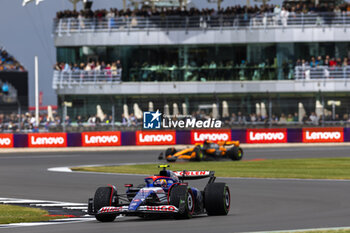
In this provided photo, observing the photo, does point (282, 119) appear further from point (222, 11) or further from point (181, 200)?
point (181, 200)

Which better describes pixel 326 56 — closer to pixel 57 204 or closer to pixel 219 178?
pixel 219 178

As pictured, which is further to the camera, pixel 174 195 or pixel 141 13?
pixel 141 13

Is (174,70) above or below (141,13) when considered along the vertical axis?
below

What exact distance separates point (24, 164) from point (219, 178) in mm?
11978

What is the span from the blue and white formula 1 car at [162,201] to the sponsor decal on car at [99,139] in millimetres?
30610

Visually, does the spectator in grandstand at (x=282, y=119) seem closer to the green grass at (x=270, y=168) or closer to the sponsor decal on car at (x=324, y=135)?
the sponsor decal on car at (x=324, y=135)

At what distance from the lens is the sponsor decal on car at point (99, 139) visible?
148ft

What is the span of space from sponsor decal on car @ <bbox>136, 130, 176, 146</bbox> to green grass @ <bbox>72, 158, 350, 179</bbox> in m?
11.7

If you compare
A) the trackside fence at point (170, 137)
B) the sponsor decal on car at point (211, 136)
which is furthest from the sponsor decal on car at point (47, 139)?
the sponsor decal on car at point (211, 136)

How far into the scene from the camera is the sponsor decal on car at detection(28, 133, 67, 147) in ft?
148

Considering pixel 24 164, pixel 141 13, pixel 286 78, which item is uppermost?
pixel 141 13

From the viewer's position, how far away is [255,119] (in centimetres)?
4525

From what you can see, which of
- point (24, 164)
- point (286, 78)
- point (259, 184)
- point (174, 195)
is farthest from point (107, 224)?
point (286, 78)

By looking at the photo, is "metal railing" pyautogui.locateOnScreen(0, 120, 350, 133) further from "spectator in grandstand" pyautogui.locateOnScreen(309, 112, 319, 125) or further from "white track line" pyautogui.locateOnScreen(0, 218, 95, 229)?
"white track line" pyautogui.locateOnScreen(0, 218, 95, 229)
